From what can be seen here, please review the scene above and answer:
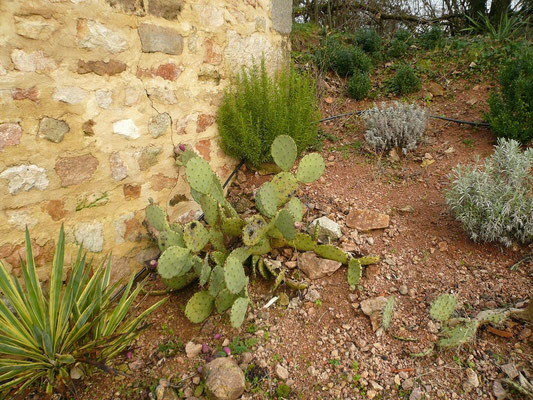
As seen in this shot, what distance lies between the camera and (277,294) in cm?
229

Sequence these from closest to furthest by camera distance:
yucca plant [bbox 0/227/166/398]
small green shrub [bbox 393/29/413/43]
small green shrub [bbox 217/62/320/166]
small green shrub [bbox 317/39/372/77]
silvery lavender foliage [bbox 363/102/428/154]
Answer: yucca plant [bbox 0/227/166/398] < small green shrub [bbox 217/62/320/166] < silvery lavender foliage [bbox 363/102/428/154] < small green shrub [bbox 317/39/372/77] < small green shrub [bbox 393/29/413/43]

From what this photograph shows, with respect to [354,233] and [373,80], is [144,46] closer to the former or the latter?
[354,233]

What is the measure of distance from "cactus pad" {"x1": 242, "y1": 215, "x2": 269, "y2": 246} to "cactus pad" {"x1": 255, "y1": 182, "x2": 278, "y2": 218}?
0.23 feet

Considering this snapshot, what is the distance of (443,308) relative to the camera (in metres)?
1.94

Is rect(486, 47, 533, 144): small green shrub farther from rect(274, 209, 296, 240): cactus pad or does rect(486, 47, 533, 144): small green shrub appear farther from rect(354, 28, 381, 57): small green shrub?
rect(274, 209, 296, 240): cactus pad

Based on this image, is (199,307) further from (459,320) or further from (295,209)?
(459,320)

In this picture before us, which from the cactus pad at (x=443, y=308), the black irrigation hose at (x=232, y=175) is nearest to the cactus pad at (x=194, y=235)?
the black irrigation hose at (x=232, y=175)

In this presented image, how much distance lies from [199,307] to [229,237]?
557 millimetres

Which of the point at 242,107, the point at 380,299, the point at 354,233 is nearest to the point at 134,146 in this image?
the point at 242,107

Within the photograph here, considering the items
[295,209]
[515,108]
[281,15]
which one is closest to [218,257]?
[295,209]

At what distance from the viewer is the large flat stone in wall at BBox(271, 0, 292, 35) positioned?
3.26m

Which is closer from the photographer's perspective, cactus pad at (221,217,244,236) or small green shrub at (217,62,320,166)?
cactus pad at (221,217,244,236)

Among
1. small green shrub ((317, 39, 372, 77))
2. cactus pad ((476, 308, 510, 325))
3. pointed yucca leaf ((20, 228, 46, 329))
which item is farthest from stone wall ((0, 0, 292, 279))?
small green shrub ((317, 39, 372, 77))

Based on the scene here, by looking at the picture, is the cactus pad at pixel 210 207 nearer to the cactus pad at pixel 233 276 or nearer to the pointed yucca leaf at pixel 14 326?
the cactus pad at pixel 233 276
